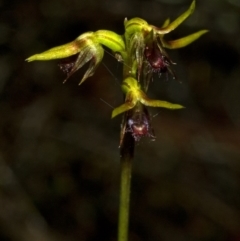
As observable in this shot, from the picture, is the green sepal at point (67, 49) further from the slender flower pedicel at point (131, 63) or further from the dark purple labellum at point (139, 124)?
the dark purple labellum at point (139, 124)

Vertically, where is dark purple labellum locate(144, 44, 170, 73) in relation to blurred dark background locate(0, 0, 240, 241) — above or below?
below

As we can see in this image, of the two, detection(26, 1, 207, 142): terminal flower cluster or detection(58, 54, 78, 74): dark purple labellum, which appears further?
detection(58, 54, 78, 74): dark purple labellum

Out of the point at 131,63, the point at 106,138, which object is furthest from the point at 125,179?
the point at 106,138

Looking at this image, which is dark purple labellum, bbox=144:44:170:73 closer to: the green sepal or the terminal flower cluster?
the terminal flower cluster

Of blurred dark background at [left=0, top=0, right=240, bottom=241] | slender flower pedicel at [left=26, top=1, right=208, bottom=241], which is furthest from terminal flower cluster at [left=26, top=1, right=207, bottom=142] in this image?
blurred dark background at [left=0, top=0, right=240, bottom=241]

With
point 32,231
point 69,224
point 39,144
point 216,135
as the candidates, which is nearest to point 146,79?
point 32,231

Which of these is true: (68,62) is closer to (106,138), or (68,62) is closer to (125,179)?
(125,179)

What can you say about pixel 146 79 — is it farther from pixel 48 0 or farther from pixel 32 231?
pixel 48 0
